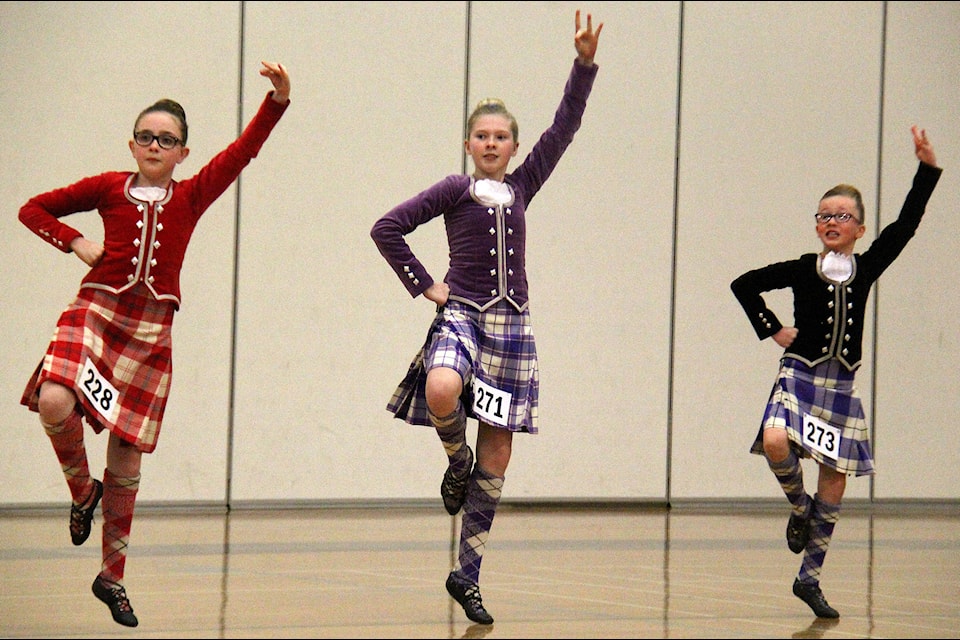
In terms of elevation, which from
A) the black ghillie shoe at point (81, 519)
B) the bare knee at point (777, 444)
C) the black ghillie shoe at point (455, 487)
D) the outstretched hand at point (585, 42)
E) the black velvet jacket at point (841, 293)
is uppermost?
the outstretched hand at point (585, 42)

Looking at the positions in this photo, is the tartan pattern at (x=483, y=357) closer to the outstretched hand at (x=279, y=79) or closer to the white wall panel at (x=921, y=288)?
the outstretched hand at (x=279, y=79)

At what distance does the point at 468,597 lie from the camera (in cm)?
Result: 434

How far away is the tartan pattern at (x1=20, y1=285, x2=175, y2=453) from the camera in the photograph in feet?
13.3

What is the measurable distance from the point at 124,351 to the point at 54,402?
1.06 feet

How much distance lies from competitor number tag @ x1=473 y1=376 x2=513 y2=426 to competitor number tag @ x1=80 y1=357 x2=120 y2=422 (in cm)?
108

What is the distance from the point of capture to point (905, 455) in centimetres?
913

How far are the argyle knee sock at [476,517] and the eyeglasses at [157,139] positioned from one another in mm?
1382

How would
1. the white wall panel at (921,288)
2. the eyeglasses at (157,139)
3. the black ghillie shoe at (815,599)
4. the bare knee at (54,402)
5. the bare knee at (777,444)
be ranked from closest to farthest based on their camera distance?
1. the bare knee at (54,402)
2. the eyeglasses at (157,139)
3. the black ghillie shoe at (815,599)
4. the bare knee at (777,444)
5. the white wall panel at (921,288)

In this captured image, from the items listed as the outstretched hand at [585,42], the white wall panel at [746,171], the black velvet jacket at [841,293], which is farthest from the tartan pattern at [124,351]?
the white wall panel at [746,171]

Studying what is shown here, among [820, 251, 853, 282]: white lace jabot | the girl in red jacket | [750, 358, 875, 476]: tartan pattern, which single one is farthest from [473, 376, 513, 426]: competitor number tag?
[820, 251, 853, 282]: white lace jabot

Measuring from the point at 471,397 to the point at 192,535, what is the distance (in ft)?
9.36

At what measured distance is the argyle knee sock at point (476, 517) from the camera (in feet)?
14.5

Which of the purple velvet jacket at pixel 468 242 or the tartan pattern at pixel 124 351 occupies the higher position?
the purple velvet jacket at pixel 468 242

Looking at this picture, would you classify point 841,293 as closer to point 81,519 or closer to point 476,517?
point 476,517
